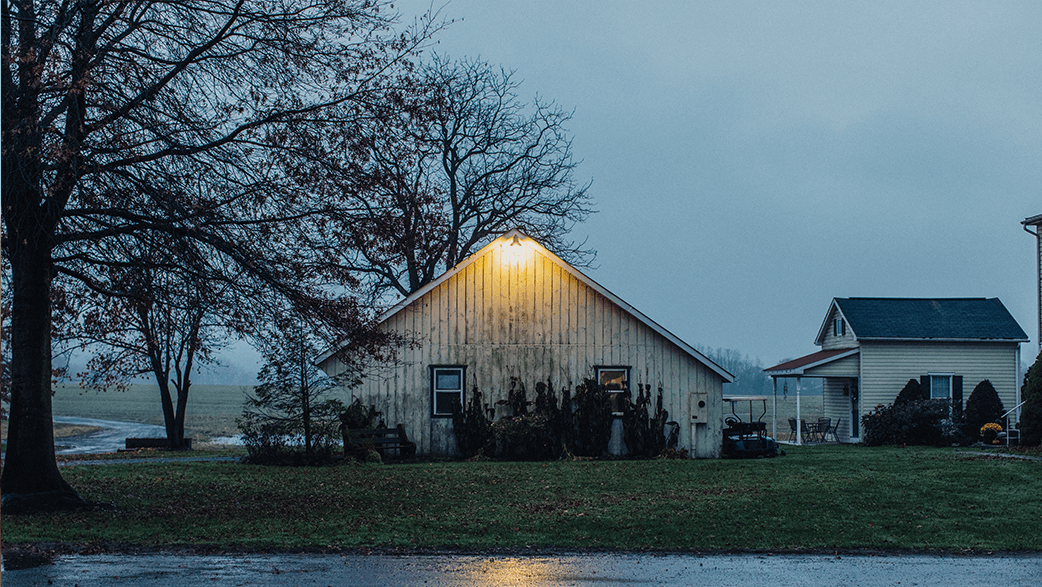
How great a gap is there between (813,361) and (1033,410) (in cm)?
880

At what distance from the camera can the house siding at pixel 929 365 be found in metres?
34.9

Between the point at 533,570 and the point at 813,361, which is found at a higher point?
→ the point at 813,361

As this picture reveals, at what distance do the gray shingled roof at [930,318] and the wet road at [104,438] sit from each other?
2858cm

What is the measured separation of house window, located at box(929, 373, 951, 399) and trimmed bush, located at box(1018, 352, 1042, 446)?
272 inches

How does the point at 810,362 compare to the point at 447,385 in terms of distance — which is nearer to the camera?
the point at 447,385

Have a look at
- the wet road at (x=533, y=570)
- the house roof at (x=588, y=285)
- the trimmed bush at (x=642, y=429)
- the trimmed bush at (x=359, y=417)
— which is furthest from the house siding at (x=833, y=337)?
the wet road at (x=533, y=570)

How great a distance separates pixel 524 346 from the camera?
25.1 metres

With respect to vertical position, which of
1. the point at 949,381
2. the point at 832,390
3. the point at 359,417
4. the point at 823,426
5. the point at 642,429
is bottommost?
the point at 823,426

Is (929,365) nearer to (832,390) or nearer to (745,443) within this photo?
(832,390)

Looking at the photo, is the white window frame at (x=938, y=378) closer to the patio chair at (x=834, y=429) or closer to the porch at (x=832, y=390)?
the porch at (x=832, y=390)

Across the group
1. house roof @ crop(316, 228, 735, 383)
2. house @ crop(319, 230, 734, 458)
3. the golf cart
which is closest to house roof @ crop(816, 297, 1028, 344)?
the golf cart

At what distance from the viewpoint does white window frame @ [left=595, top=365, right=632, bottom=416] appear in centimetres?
2519

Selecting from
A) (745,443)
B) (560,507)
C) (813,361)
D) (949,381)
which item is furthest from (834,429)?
(560,507)

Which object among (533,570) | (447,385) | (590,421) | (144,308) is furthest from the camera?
(447,385)
